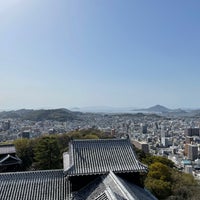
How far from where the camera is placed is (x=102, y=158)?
1062 centimetres

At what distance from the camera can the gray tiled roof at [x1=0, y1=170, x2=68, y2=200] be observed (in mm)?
9352

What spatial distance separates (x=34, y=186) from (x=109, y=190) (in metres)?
3.04

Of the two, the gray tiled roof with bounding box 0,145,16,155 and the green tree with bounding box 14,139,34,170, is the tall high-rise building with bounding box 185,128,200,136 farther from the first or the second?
the gray tiled roof with bounding box 0,145,16,155

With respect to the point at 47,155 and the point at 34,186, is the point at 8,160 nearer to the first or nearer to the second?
the point at 47,155

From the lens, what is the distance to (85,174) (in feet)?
32.4

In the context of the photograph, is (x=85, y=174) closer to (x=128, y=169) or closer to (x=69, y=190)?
(x=69, y=190)

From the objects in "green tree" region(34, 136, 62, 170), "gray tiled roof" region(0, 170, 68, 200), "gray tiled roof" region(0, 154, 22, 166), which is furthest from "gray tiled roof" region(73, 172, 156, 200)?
"green tree" region(34, 136, 62, 170)

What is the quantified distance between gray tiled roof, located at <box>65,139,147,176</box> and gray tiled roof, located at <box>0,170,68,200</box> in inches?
25.4

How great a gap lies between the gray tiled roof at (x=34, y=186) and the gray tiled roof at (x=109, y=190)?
2.25 ft

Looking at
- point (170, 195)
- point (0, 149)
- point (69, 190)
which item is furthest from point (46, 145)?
point (69, 190)

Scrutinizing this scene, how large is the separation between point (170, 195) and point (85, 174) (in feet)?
39.0

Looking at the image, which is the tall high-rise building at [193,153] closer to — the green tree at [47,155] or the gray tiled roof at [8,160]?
the green tree at [47,155]

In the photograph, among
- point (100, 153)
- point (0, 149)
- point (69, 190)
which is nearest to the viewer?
point (69, 190)

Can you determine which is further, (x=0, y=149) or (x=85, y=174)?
(x=0, y=149)
